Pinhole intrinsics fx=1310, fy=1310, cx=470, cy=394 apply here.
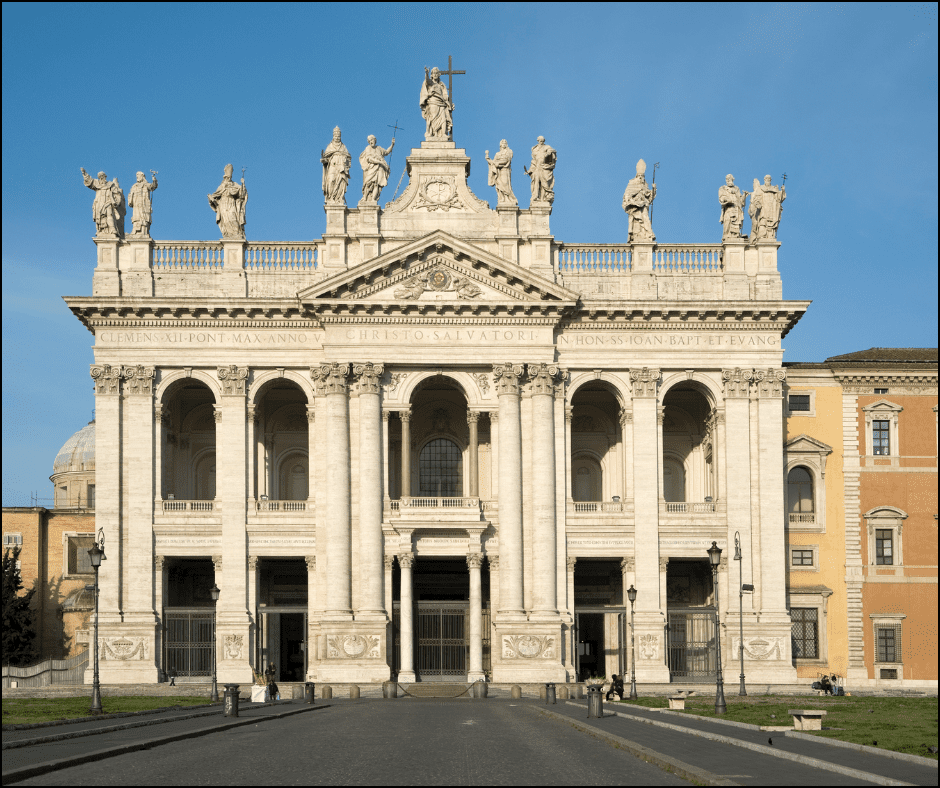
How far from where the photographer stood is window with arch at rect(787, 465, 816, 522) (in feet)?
198

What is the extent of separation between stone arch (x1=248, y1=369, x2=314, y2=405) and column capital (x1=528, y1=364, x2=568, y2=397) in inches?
382

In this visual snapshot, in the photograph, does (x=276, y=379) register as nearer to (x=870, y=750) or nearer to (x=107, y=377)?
(x=107, y=377)

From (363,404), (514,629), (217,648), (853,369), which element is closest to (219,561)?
(217,648)

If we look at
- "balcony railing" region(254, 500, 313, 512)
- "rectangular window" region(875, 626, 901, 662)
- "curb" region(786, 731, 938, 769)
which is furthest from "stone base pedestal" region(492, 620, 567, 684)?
"curb" region(786, 731, 938, 769)

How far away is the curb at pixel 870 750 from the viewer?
20369 millimetres

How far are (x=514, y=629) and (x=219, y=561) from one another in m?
13.0

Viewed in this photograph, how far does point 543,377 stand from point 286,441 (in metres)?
13.2

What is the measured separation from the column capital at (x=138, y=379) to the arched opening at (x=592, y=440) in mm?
19367

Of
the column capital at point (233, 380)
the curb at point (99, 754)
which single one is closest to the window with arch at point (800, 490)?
the column capital at point (233, 380)

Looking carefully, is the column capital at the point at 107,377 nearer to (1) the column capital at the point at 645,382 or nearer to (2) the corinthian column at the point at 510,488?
(2) the corinthian column at the point at 510,488

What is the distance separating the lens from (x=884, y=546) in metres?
59.9

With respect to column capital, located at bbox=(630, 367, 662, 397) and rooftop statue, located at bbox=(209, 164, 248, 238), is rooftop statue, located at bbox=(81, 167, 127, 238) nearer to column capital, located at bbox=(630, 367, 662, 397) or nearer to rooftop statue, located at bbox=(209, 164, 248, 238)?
rooftop statue, located at bbox=(209, 164, 248, 238)

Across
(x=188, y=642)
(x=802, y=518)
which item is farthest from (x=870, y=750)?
(x=188, y=642)

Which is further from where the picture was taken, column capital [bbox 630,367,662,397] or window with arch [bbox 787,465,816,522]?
window with arch [bbox 787,465,816,522]
